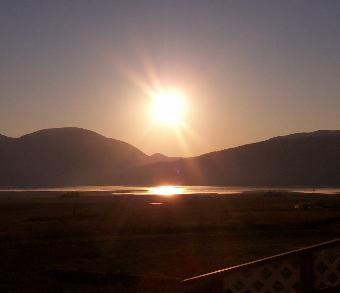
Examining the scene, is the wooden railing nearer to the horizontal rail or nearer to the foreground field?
the horizontal rail

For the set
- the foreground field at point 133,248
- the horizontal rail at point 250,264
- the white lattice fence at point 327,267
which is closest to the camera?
the horizontal rail at point 250,264

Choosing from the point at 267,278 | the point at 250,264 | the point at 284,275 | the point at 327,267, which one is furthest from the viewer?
the point at 327,267

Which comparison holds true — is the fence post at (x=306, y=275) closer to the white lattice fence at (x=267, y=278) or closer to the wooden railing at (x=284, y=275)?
the wooden railing at (x=284, y=275)

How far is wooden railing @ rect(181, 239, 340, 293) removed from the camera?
12578 mm

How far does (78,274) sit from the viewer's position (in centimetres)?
2480

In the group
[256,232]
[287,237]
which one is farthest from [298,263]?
[256,232]

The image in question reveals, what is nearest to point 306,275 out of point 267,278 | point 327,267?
point 327,267

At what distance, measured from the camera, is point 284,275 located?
554 inches

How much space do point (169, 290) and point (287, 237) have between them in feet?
62.4

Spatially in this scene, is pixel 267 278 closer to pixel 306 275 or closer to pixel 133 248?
pixel 306 275

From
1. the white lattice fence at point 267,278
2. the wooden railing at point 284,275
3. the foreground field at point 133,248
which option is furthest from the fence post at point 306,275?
the foreground field at point 133,248

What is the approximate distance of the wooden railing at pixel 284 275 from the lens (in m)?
12.6

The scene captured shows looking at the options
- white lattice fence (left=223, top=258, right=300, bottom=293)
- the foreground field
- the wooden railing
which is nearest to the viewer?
the wooden railing

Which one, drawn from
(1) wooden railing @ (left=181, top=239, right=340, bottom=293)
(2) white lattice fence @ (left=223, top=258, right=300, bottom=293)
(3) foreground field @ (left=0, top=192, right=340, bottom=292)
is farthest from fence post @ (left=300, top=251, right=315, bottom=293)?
(3) foreground field @ (left=0, top=192, right=340, bottom=292)
